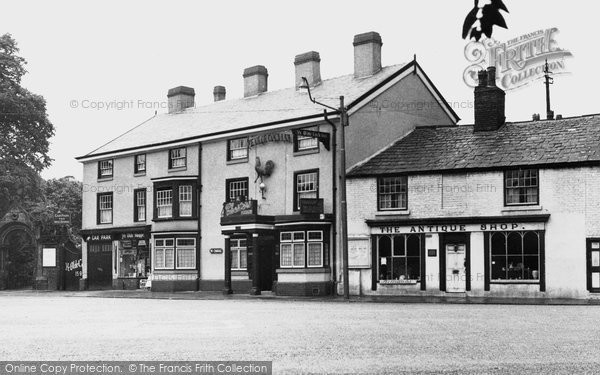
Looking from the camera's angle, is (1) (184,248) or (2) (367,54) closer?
(2) (367,54)

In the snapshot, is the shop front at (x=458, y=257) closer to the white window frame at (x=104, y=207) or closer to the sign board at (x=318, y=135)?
the sign board at (x=318, y=135)

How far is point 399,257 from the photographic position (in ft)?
109

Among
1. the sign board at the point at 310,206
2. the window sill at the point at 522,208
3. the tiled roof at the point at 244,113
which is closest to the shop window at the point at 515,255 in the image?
the window sill at the point at 522,208

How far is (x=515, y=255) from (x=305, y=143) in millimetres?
10574

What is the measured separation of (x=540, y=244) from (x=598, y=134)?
4.82 m

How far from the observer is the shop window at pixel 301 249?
35.0 metres

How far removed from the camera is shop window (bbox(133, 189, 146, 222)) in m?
43.3

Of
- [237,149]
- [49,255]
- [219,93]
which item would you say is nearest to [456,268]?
[237,149]

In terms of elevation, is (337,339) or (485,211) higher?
(485,211)

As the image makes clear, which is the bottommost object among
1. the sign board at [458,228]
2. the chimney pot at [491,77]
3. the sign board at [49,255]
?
the sign board at [49,255]

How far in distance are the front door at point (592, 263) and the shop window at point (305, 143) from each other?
39.6 feet

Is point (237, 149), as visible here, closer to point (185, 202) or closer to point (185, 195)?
point (185, 195)

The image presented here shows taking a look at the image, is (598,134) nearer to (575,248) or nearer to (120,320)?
(575,248)

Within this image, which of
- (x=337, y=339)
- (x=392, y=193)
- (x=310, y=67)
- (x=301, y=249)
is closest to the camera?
(x=337, y=339)
